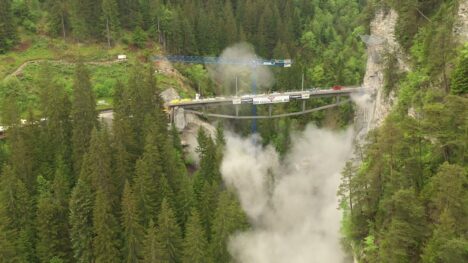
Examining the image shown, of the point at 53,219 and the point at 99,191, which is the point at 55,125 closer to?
the point at 53,219

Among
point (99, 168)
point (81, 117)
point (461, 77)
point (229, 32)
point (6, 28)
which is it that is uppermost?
point (6, 28)

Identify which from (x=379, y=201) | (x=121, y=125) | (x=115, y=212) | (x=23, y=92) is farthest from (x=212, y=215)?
(x=23, y=92)

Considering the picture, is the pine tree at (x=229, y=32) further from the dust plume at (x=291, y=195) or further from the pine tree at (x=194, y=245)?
the pine tree at (x=194, y=245)

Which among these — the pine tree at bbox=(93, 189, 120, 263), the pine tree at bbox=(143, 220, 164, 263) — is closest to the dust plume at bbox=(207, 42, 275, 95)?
the pine tree at bbox=(93, 189, 120, 263)

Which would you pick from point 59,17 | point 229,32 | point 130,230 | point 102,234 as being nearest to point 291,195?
point 130,230

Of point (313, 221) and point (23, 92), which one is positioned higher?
point (23, 92)

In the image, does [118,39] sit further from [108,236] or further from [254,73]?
[108,236]

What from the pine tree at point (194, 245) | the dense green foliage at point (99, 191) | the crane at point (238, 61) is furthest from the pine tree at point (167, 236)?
the crane at point (238, 61)

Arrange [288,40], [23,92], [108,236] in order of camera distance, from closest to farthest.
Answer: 1. [108,236]
2. [23,92]
3. [288,40]
